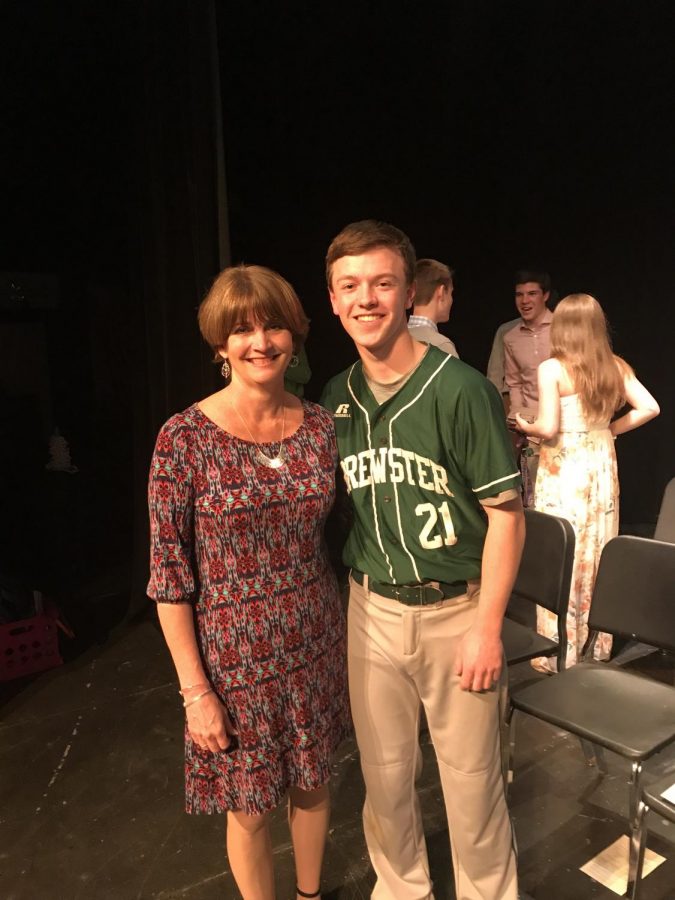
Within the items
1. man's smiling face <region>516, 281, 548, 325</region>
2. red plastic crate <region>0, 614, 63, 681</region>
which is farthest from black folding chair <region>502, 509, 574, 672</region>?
red plastic crate <region>0, 614, 63, 681</region>

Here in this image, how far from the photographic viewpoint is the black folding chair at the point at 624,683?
1.75 meters

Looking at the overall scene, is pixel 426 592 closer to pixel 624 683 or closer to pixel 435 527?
pixel 435 527

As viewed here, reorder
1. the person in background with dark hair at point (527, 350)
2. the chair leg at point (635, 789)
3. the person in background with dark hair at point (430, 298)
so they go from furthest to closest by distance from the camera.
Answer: the person in background with dark hair at point (527, 350)
the person in background with dark hair at point (430, 298)
the chair leg at point (635, 789)

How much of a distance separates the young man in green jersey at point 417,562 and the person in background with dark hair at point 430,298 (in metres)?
1.21

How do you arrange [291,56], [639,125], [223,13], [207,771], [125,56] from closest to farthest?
[207,771] → [125,56] → [223,13] → [291,56] → [639,125]

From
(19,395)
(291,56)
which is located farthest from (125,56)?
(19,395)

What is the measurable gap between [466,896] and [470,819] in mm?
224

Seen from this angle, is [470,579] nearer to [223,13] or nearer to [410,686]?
[410,686]

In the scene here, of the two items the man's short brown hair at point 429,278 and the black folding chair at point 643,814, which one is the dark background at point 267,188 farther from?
the black folding chair at point 643,814

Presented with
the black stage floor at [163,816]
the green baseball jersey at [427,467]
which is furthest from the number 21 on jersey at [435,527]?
the black stage floor at [163,816]

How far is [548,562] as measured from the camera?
7.44ft

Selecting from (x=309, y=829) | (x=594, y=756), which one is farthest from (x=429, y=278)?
(x=309, y=829)

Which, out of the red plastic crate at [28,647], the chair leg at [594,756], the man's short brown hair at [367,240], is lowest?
the chair leg at [594,756]

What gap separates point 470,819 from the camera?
4.85ft
